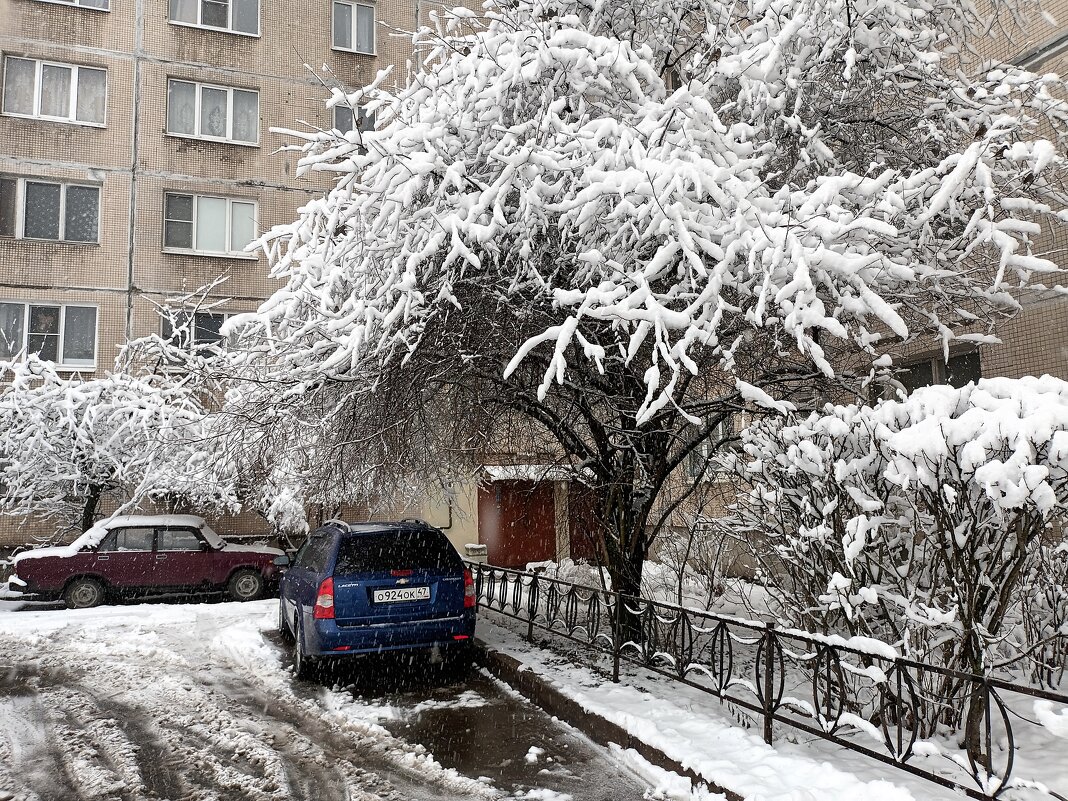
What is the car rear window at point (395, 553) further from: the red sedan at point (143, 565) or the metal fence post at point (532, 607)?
the red sedan at point (143, 565)

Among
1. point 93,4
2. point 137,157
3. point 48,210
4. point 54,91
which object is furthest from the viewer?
point 93,4

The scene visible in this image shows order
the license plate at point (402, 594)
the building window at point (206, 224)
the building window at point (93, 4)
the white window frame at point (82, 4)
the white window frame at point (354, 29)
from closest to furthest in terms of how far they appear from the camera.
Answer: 1. the license plate at point (402, 594)
2. the white window frame at point (82, 4)
3. the building window at point (93, 4)
4. the building window at point (206, 224)
5. the white window frame at point (354, 29)

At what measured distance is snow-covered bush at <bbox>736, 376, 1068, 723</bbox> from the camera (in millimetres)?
3992

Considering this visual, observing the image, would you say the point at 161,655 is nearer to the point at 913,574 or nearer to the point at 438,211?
the point at 438,211

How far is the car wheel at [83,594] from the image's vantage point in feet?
45.7

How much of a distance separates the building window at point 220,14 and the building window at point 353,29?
2141 mm

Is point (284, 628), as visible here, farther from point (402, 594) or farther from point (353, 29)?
point (353, 29)

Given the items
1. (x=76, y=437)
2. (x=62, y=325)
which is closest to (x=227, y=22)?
(x=62, y=325)

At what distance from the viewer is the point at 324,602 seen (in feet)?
24.4

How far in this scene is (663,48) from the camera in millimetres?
7852

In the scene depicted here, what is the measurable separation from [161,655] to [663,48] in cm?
892

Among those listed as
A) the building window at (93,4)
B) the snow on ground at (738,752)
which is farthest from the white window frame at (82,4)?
the snow on ground at (738,752)

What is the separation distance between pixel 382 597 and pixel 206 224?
15762 millimetres

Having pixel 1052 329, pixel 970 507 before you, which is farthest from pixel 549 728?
pixel 1052 329
